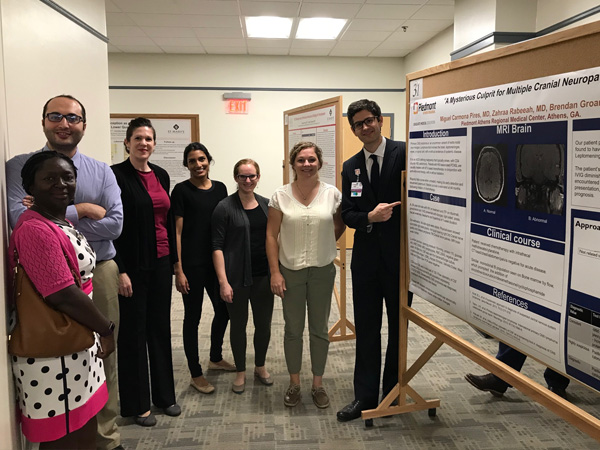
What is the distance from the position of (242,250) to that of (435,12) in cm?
381

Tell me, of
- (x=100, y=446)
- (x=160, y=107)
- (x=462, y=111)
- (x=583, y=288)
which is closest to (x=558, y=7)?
(x=462, y=111)

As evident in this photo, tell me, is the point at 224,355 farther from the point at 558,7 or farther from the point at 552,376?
the point at 558,7

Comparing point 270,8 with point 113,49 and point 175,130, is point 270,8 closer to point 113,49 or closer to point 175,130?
point 175,130

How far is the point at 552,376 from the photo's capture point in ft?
8.64

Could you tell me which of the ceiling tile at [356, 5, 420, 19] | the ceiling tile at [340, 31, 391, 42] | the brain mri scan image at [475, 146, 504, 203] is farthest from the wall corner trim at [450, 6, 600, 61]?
the brain mri scan image at [475, 146, 504, 203]

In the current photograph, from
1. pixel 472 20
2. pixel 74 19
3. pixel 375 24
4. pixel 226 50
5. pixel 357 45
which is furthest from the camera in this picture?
pixel 226 50

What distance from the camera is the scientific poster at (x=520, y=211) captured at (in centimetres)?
122

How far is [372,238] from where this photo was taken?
2303 millimetres

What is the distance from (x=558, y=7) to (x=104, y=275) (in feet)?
13.0

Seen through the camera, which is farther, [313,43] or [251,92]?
[251,92]

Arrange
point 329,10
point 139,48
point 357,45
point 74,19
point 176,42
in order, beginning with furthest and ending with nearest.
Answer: point 139,48 → point 357,45 → point 176,42 → point 329,10 → point 74,19

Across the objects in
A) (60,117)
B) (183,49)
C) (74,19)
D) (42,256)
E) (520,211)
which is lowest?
(42,256)

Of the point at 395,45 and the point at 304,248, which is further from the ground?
the point at 395,45

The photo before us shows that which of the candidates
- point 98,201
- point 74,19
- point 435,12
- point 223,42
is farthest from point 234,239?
point 223,42
